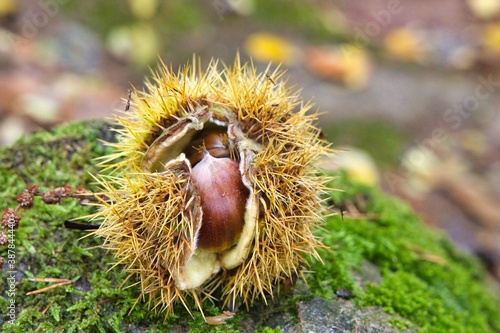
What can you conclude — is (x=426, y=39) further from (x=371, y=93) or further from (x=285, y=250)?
(x=285, y=250)

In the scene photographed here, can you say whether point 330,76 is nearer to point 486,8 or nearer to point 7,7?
point 486,8

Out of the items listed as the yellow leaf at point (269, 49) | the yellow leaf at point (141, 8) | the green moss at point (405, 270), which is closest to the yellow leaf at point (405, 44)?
the yellow leaf at point (269, 49)

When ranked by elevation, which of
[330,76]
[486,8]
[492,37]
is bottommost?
[330,76]

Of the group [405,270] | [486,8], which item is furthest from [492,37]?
[405,270]

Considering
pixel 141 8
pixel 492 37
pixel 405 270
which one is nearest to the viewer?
pixel 405 270

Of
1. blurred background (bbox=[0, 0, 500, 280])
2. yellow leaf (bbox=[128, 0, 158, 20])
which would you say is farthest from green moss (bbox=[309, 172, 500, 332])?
yellow leaf (bbox=[128, 0, 158, 20])

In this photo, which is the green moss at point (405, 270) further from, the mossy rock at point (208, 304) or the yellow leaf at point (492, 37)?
the yellow leaf at point (492, 37)
